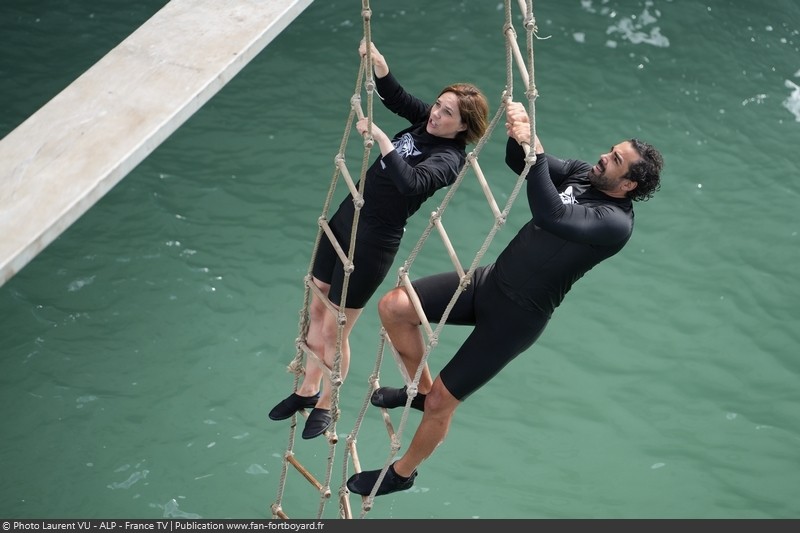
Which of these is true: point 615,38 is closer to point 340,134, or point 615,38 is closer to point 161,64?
point 340,134

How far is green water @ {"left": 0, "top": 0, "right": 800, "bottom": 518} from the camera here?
16.1ft

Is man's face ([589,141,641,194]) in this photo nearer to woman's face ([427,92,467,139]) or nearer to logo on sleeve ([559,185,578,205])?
logo on sleeve ([559,185,578,205])

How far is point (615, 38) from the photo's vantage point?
755 cm

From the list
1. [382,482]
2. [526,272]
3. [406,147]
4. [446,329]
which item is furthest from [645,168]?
[446,329]

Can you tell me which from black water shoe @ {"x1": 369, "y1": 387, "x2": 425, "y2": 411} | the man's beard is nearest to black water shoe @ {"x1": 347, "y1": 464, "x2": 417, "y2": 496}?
black water shoe @ {"x1": 369, "y1": 387, "x2": 425, "y2": 411}

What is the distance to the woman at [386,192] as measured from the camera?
3.12m

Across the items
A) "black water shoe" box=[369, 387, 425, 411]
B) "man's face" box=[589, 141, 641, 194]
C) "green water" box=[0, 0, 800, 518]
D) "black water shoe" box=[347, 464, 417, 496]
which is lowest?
"green water" box=[0, 0, 800, 518]

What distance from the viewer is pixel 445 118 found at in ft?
10.5

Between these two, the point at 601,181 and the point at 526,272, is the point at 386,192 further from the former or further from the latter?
the point at 601,181

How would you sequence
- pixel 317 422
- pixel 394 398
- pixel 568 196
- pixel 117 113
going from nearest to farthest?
pixel 117 113 < pixel 568 196 < pixel 394 398 < pixel 317 422

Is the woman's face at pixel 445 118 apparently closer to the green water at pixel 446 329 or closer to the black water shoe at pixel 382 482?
the black water shoe at pixel 382 482

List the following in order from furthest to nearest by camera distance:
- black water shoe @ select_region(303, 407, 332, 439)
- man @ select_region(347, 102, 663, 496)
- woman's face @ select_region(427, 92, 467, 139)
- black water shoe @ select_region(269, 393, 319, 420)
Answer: black water shoe @ select_region(269, 393, 319, 420) → black water shoe @ select_region(303, 407, 332, 439) → woman's face @ select_region(427, 92, 467, 139) → man @ select_region(347, 102, 663, 496)

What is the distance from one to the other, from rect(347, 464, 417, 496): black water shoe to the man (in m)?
0.03

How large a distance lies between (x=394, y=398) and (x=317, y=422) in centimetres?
31
